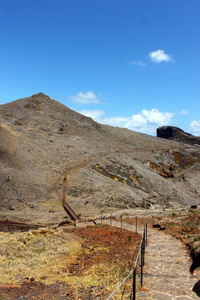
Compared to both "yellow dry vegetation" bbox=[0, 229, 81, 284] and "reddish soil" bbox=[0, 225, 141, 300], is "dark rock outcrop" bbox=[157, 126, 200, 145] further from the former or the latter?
"yellow dry vegetation" bbox=[0, 229, 81, 284]

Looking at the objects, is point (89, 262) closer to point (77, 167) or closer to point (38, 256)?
point (38, 256)

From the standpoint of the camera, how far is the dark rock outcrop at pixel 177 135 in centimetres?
12868

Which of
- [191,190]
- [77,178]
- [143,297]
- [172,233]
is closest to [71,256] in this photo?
[143,297]

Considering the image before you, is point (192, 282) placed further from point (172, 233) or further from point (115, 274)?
point (172, 233)

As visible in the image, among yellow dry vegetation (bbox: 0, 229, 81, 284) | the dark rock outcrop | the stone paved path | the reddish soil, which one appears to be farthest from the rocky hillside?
the dark rock outcrop

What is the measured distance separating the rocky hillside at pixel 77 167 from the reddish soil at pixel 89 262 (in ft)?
40.4

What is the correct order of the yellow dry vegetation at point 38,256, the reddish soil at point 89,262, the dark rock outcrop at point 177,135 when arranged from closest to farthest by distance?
the reddish soil at point 89,262, the yellow dry vegetation at point 38,256, the dark rock outcrop at point 177,135

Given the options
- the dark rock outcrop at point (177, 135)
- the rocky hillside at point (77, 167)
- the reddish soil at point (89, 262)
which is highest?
the dark rock outcrop at point (177, 135)

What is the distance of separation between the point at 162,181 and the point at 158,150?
23.0 metres

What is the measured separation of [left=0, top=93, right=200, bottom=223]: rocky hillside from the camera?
120 feet

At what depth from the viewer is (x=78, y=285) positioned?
32.0ft

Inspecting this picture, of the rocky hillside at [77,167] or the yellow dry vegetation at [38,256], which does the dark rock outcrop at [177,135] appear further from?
the yellow dry vegetation at [38,256]

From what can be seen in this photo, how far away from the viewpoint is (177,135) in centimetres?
14038

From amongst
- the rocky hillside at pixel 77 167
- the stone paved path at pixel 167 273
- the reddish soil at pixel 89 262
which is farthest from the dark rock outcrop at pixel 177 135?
the stone paved path at pixel 167 273
